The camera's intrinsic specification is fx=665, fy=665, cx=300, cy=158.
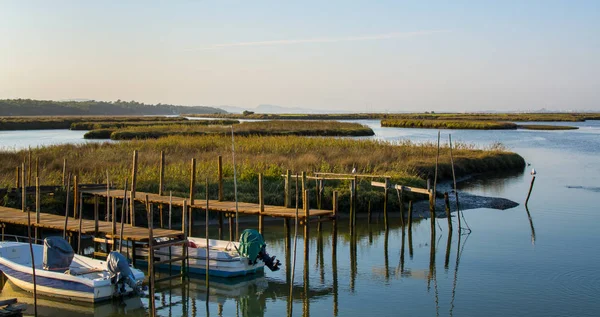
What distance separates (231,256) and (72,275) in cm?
389

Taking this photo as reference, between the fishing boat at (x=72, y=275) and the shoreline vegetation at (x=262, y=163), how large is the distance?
3201 mm

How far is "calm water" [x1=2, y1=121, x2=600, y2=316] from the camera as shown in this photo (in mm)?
14875

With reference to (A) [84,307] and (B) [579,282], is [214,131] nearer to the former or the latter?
(A) [84,307]

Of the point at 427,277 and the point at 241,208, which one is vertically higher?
the point at 241,208

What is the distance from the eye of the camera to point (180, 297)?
15.8 meters

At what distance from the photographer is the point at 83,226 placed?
57.7 feet

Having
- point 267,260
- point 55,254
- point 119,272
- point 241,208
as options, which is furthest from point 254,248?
point 55,254

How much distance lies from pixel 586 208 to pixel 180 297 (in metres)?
18.4

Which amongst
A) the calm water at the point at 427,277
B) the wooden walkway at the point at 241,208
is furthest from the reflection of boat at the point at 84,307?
the wooden walkway at the point at 241,208

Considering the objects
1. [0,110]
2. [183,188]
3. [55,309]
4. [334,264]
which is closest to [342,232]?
[334,264]

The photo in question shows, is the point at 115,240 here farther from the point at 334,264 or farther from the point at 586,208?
the point at 586,208

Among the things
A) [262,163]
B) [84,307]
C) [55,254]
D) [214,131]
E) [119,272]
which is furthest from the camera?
[214,131]

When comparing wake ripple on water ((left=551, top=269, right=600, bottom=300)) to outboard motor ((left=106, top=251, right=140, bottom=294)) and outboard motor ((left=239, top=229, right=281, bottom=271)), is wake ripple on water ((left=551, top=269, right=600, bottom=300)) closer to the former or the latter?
outboard motor ((left=239, top=229, right=281, bottom=271))

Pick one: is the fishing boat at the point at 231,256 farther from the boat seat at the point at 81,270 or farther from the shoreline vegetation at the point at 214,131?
the shoreline vegetation at the point at 214,131
